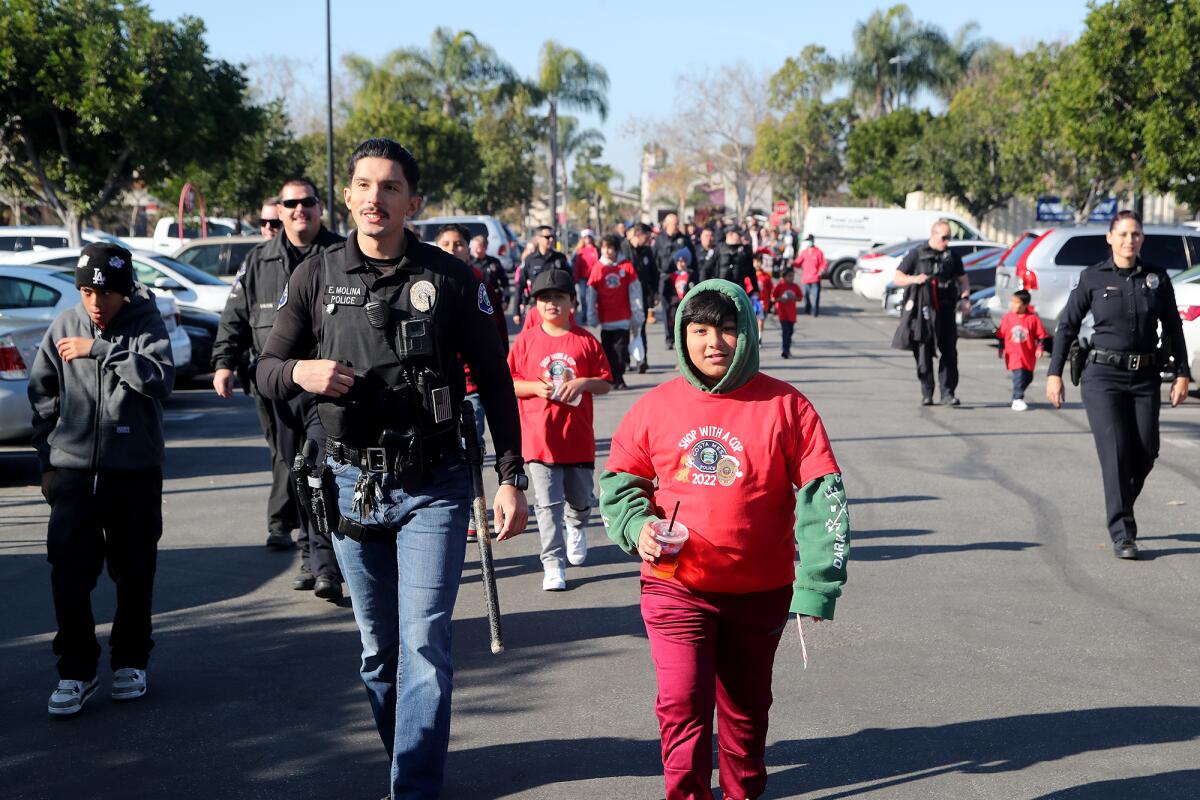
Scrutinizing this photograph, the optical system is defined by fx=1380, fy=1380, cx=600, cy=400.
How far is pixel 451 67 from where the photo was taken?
196 ft

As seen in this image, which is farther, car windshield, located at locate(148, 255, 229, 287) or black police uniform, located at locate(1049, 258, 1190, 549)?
car windshield, located at locate(148, 255, 229, 287)

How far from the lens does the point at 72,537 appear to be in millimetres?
5262

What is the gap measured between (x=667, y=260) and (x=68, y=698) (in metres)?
16.2

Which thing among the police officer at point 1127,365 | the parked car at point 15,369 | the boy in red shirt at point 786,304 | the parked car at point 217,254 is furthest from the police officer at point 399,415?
the parked car at point 217,254

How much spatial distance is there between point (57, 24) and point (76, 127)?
176 centimetres

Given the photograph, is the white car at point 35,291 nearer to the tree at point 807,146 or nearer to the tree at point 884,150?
the tree at point 884,150

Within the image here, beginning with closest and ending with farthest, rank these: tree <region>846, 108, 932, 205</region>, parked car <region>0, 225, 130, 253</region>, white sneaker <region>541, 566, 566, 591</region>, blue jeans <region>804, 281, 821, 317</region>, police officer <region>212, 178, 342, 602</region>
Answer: police officer <region>212, 178, 342, 602</region>
white sneaker <region>541, 566, 566, 591</region>
parked car <region>0, 225, 130, 253</region>
blue jeans <region>804, 281, 821, 317</region>
tree <region>846, 108, 932, 205</region>

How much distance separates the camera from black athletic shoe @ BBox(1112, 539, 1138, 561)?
7660mm

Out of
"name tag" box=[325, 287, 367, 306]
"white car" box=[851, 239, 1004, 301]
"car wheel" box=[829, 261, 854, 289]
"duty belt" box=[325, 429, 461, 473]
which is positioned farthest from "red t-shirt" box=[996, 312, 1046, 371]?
"car wheel" box=[829, 261, 854, 289]

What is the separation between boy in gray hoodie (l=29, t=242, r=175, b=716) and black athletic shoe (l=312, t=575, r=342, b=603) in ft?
4.37

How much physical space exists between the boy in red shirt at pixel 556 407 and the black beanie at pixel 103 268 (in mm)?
2244

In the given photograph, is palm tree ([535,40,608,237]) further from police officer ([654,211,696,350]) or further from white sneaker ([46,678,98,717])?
white sneaker ([46,678,98,717])

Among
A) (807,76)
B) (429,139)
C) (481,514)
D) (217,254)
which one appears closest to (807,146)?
(807,76)

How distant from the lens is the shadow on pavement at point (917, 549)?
782cm
